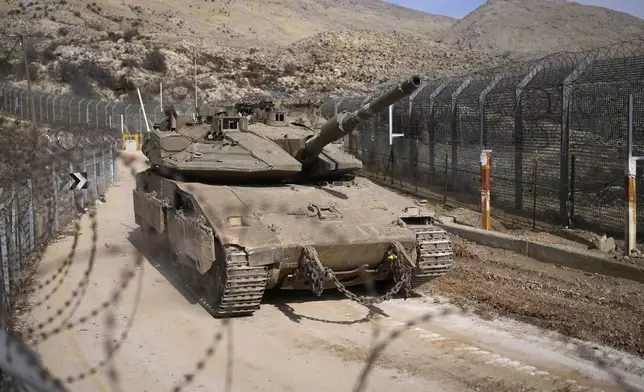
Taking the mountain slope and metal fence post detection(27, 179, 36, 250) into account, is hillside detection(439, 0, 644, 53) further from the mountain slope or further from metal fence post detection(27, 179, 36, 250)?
metal fence post detection(27, 179, 36, 250)

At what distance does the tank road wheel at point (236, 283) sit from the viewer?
7.99m

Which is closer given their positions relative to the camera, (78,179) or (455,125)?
(78,179)

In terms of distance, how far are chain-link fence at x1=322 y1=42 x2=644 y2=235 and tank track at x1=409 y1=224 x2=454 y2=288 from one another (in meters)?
3.82

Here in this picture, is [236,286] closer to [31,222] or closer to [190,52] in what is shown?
[31,222]

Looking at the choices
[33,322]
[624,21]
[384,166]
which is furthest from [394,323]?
[624,21]

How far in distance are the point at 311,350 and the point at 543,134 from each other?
360 inches

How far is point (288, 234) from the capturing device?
8.60m

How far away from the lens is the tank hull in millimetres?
8219

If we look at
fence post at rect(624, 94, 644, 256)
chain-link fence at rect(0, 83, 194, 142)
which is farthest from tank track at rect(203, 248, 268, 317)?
chain-link fence at rect(0, 83, 194, 142)

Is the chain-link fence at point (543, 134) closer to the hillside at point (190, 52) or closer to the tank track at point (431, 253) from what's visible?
the tank track at point (431, 253)

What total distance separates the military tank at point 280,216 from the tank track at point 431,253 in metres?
0.01

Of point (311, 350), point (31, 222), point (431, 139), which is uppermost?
point (431, 139)

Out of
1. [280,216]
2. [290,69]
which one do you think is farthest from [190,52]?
[280,216]

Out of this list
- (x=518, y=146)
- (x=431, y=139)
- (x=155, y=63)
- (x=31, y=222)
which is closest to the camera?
(x=31, y=222)
